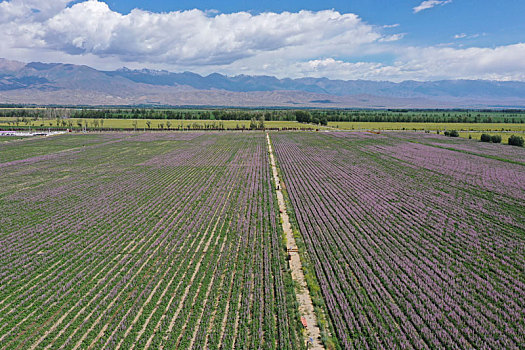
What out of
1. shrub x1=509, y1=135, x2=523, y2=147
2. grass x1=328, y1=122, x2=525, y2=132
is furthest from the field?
grass x1=328, y1=122, x2=525, y2=132

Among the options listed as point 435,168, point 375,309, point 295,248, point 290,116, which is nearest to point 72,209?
point 295,248

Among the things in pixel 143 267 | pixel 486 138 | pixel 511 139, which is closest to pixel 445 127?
pixel 486 138

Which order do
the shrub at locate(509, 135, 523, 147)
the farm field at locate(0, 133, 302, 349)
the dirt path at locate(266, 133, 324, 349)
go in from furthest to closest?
the shrub at locate(509, 135, 523, 147)
the farm field at locate(0, 133, 302, 349)
the dirt path at locate(266, 133, 324, 349)

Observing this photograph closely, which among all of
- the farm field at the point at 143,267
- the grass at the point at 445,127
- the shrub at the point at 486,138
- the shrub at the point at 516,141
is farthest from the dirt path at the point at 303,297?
the grass at the point at 445,127

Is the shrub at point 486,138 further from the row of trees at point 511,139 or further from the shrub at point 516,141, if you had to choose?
the shrub at point 516,141

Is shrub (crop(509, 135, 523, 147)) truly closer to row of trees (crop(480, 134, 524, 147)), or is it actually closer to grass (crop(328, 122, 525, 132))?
row of trees (crop(480, 134, 524, 147))

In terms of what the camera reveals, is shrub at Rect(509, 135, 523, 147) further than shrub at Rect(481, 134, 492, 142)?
No
